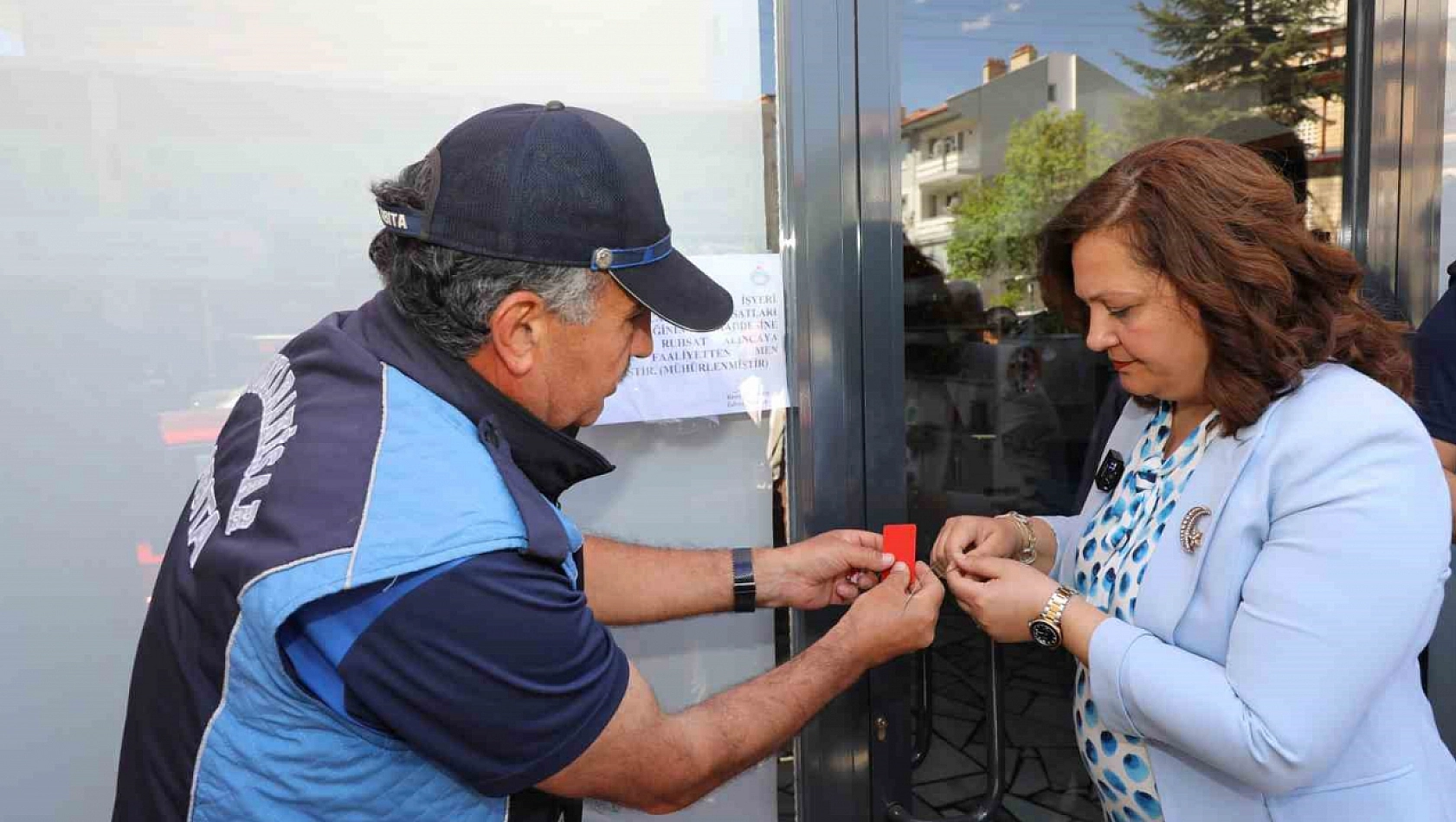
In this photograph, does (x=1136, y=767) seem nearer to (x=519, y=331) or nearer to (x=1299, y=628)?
(x=1299, y=628)

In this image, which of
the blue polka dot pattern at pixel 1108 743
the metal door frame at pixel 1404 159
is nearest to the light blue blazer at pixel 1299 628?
the blue polka dot pattern at pixel 1108 743

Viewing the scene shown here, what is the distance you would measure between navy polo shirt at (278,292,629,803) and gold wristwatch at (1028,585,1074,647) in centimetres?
67

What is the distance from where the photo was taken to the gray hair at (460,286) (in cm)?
115

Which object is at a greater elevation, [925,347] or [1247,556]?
[925,347]

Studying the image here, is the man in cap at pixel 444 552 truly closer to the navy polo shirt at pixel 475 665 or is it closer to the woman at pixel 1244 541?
the navy polo shirt at pixel 475 665

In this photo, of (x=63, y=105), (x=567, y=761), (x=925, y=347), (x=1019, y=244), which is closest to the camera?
(x=567, y=761)

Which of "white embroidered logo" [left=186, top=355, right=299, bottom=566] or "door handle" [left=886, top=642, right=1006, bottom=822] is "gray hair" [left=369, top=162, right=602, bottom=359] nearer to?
"white embroidered logo" [left=186, top=355, right=299, bottom=566]

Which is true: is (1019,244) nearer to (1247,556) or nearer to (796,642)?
(796,642)

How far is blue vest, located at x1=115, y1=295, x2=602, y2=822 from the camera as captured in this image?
992 millimetres

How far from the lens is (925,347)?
210cm

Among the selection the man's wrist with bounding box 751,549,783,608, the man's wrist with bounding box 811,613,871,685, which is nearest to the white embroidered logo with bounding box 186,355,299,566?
the man's wrist with bounding box 811,613,871,685

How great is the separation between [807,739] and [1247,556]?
1.03 m

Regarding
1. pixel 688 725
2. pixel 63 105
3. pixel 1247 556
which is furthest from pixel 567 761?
pixel 63 105

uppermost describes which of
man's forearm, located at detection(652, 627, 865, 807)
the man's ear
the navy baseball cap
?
the navy baseball cap
